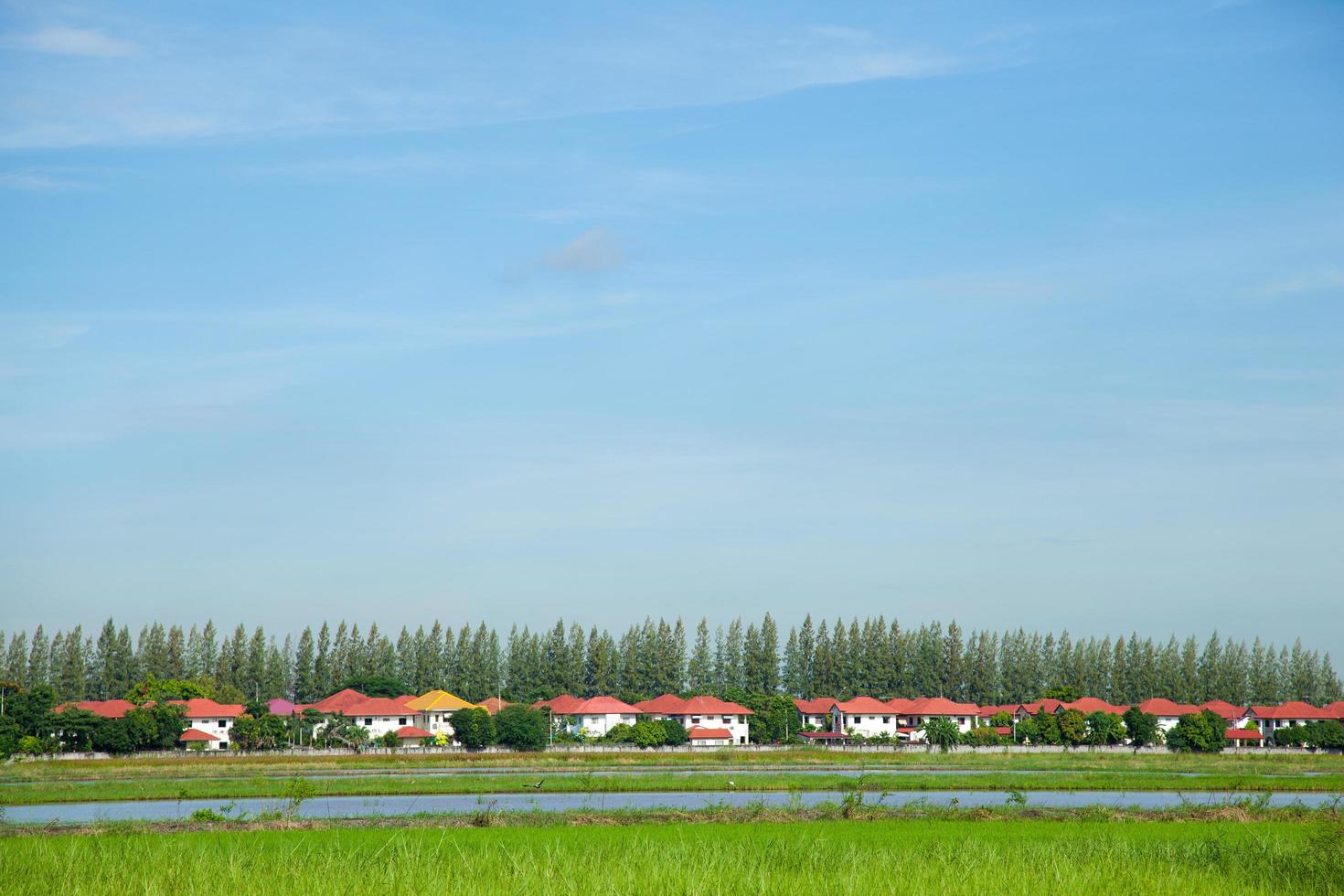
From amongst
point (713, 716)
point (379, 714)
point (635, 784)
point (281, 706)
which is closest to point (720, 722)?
point (713, 716)

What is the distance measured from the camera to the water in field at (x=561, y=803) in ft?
127

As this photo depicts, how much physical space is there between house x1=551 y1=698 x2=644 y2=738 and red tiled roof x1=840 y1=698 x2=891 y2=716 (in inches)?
858

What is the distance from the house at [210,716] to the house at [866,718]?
5775 centimetres

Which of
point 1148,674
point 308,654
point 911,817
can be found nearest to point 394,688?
point 308,654

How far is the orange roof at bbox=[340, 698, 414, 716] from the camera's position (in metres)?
107

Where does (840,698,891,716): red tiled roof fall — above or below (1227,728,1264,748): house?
above

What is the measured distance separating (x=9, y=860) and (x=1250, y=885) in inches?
844

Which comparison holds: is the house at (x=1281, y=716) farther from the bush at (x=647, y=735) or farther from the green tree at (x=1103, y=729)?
the bush at (x=647, y=735)

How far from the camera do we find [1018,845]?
26000 mm

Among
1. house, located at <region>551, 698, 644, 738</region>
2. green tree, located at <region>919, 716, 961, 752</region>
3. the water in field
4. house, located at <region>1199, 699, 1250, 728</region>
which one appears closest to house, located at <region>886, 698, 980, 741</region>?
green tree, located at <region>919, 716, 961, 752</region>

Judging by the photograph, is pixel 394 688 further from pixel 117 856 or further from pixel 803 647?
pixel 117 856

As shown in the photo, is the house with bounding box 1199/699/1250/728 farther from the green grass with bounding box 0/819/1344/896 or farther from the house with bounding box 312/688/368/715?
the green grass with bounding box 0/819/1344/896

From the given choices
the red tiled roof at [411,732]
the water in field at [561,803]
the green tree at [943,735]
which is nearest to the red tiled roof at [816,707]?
the green tree at [943,735]

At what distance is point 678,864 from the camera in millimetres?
19281
